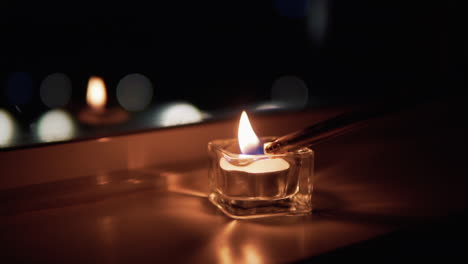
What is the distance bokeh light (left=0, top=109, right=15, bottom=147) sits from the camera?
625 millimetres

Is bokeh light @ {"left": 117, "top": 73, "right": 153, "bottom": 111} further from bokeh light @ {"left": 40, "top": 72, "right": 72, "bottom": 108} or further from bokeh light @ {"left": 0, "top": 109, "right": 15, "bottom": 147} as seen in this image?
bokeh light @ {"left": 0, "top": 109, "right": 15, "bottom": 147}

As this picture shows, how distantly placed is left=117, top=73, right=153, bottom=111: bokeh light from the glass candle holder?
15.7 inches

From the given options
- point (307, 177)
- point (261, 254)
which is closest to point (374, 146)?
point (307, 177)

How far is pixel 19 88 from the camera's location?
81cm

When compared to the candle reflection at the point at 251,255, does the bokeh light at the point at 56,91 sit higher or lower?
higher

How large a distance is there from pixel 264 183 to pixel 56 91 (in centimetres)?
55

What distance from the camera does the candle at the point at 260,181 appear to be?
0.51 metres

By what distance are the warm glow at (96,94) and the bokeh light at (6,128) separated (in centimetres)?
13

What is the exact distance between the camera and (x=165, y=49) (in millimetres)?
833

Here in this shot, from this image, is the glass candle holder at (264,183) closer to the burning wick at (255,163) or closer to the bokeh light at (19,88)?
the burning wick at (255,163)

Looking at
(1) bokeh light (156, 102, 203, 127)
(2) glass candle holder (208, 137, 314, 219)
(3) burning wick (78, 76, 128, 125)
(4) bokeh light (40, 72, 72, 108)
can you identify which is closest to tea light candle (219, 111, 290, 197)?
(2) glass candle holder (208, 137, 314, 219)

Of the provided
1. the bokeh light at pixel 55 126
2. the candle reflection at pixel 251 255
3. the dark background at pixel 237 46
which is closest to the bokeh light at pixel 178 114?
the dark background at pixel 237 46

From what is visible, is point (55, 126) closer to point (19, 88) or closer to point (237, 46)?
point (19, 88)

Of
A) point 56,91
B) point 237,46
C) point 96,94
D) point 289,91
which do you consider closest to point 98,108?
point 96,94
